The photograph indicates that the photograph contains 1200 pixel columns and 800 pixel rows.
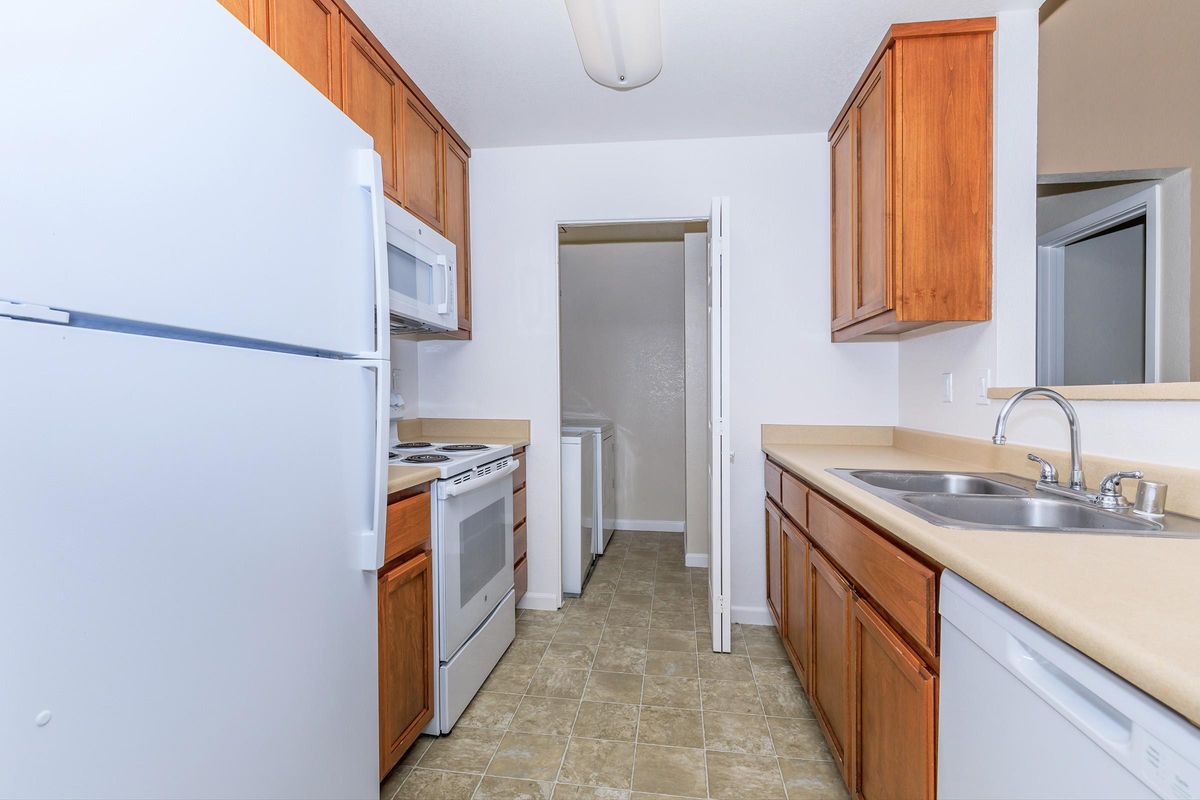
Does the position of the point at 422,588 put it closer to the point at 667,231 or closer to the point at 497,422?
the point at 497,422

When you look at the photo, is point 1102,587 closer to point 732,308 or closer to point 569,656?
point 569,656

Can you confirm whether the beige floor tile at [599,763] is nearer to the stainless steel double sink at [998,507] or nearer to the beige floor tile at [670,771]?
the beige floor tile at [670,771]

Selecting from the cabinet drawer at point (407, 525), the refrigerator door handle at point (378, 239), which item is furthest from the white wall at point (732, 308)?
the refrigerator door handle at point (378, 239)

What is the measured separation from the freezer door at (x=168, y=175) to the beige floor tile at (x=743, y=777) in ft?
5.22

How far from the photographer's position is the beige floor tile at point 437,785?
4.96 ft

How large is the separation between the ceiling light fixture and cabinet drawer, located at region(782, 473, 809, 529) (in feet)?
5.22

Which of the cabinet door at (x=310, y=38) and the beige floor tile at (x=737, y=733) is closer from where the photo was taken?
the cabinet door at (x=310, y=38)

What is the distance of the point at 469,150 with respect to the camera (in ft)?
9.23

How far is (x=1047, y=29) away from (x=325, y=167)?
7.53 ft

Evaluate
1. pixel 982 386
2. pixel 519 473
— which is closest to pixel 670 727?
pixel 519 473

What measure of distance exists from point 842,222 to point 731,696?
6.67 ft

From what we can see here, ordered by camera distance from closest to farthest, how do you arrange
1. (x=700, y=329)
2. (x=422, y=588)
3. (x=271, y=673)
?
(x=271, y=673)
(x=422, y=588)
(x=700, y=329)

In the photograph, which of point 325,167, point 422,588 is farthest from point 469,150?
point 422,588

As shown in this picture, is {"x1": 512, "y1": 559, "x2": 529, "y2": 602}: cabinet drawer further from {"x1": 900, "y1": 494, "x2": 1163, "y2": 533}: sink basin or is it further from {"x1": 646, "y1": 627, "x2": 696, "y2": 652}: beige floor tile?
{"x1": 900, "y1": 494, "x2": 1163, "y2": 533}: sink basin
